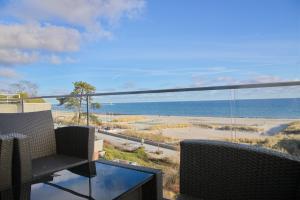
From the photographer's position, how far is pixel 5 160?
1.77m

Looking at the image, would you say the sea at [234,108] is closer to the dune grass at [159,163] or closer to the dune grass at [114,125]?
the dune grass at [114,125]

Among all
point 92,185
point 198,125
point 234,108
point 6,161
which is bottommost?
point 92,185

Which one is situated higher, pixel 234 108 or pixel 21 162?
pixel 234 108

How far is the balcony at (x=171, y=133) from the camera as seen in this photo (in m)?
1.47

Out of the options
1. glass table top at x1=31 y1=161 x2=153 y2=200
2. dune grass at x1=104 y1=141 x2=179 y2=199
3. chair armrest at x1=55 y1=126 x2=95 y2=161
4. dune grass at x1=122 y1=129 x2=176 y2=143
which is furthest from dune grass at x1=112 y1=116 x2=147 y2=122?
glass table top at x1=31 y1=161 x2=153 y2=200

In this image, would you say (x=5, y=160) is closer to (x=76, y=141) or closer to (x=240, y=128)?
(x=76, y=141)

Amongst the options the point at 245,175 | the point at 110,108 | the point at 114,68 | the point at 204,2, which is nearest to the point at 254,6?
the point at 204,2

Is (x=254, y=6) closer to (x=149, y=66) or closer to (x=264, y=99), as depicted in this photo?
(x=149, y=66)

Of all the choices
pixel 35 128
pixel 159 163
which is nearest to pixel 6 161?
pixel 35 128

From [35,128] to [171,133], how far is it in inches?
65.5

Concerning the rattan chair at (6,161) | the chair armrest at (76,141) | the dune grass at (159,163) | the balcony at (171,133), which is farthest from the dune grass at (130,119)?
the rattan chair at (6,161)

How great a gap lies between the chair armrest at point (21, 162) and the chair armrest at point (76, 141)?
22.7 inches

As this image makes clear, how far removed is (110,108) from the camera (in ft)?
12.4

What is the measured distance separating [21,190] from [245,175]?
4.49ft
